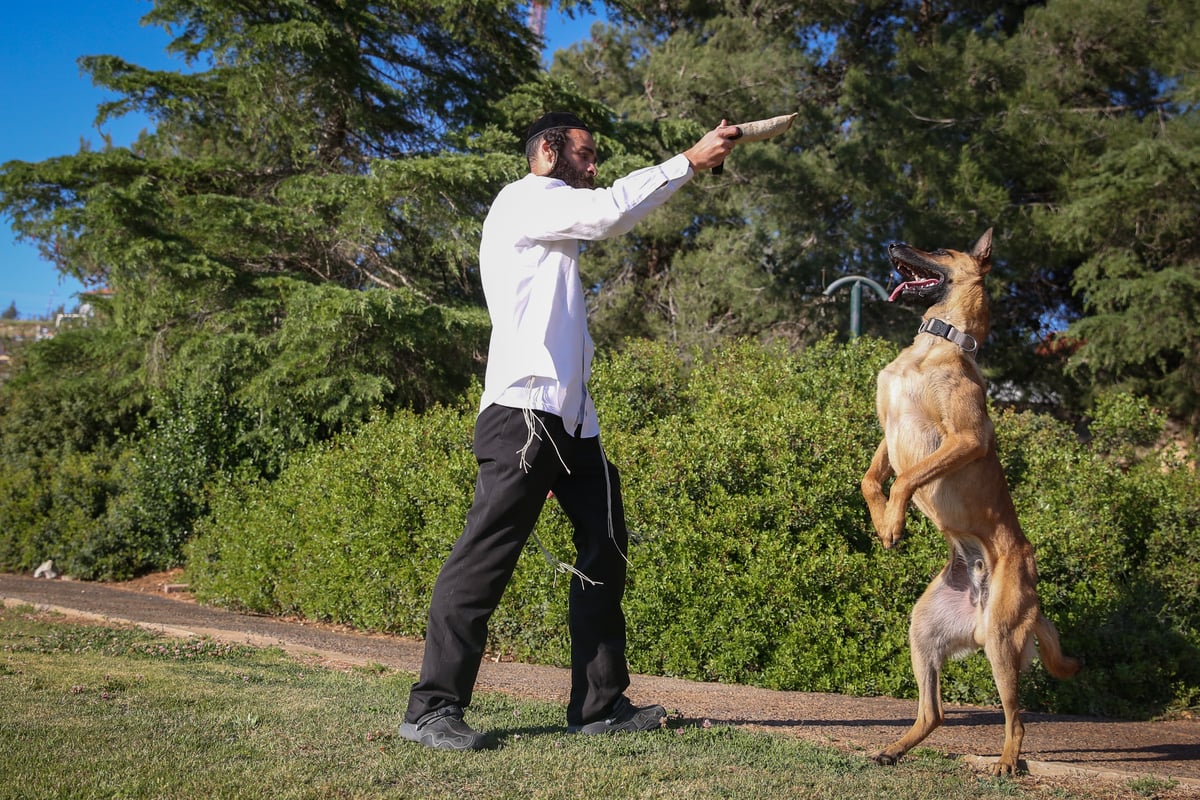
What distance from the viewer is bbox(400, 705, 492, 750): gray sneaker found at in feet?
11.6

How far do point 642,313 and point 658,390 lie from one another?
924cm

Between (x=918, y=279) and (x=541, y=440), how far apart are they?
6.01 feet

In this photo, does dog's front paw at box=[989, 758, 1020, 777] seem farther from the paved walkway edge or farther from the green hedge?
the green hedge

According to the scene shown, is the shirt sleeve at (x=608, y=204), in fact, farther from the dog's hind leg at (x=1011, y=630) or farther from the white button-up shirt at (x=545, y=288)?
the dog's hind leg at (x=1011, y=630)

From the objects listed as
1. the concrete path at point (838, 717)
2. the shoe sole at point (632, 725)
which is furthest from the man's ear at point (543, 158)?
the concrete path at point (838, 717)

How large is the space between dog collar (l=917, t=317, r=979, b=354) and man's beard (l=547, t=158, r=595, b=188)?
1592 millimetres

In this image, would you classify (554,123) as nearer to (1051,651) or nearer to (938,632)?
(938,632)

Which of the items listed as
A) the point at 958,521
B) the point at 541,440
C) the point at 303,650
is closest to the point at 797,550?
the point at 958,521

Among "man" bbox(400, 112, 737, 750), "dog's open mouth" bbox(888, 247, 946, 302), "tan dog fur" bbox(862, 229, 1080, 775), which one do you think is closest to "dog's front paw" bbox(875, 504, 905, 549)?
"tan dog fur" bbox(862, 229, 1080, 775)

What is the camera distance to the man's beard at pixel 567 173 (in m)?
4.03

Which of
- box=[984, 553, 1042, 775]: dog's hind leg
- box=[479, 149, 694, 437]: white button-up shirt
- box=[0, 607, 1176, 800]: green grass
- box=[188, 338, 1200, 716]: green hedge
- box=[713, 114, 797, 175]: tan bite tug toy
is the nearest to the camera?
box=[0, 607, 1176, 800]: green grass

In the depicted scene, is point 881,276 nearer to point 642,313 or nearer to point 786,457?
point 642,313

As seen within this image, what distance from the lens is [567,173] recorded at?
13.2 feet

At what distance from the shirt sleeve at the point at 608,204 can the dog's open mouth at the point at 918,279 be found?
1157 millimetres
